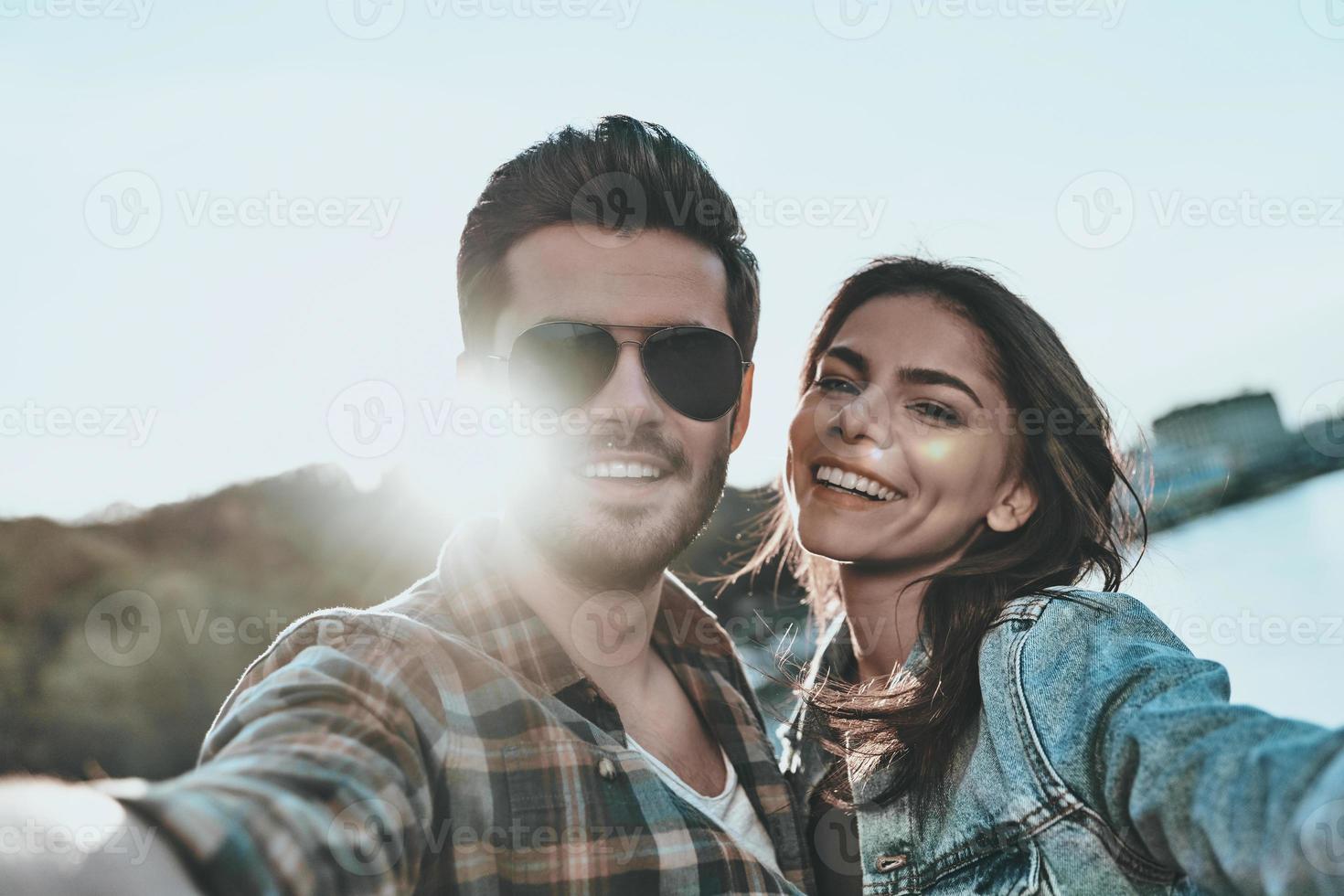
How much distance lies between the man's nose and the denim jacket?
1068 mm

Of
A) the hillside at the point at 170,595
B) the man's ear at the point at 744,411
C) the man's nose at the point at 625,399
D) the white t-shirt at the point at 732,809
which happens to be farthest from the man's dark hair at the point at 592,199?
the hillside at the point at 170,595

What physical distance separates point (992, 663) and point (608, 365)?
1264 millimetres

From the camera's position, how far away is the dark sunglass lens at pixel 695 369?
243cm

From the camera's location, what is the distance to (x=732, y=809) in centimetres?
222

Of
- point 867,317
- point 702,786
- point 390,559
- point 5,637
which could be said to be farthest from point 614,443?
point 5,637

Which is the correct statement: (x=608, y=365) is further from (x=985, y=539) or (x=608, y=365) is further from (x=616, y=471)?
(x=985, y=539)

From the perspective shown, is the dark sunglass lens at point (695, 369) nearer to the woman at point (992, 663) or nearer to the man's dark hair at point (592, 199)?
the man's dark hair at point (592, 199)

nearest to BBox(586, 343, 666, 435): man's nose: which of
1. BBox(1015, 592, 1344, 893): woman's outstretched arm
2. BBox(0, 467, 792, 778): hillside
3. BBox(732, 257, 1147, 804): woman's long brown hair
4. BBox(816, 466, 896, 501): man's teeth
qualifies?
BBox(816, 466, 896, 501): man's teeth

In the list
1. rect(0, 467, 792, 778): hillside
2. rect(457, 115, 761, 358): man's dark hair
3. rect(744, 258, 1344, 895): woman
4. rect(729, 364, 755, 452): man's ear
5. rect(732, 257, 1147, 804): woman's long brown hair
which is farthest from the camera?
rect(0, 467, 792, 778): hillside

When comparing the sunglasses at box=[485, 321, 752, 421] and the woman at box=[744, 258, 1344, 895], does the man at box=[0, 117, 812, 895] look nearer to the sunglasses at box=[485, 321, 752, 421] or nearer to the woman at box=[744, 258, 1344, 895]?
the sunglasses at box=[485, 321, 752, 421]

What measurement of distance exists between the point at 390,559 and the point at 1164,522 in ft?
25.7

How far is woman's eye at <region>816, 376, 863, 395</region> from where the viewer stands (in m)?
2.90

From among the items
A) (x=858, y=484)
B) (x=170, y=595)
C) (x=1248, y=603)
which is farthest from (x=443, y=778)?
(x=170, y=595)

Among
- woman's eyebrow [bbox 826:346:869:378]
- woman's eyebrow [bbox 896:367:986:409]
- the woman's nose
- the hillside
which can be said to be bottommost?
the hillside
